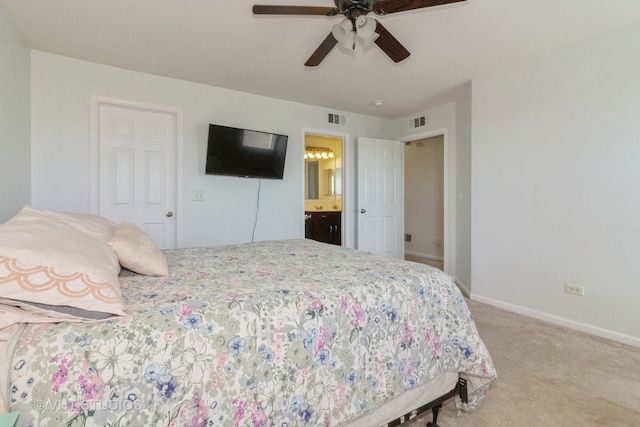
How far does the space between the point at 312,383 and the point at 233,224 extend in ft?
9.47

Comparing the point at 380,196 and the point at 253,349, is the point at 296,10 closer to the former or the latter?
the point at 253,349

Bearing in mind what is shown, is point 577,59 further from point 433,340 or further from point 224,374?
point 224,374

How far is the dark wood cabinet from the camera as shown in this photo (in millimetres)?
5574

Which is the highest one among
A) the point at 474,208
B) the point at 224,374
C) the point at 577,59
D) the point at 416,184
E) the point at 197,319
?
the point at 577,59

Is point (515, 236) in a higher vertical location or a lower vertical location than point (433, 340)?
higher

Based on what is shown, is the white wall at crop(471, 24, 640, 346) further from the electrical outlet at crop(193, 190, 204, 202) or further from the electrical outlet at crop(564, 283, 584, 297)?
the electrical outlet at crop(193, 190, 204, 202)

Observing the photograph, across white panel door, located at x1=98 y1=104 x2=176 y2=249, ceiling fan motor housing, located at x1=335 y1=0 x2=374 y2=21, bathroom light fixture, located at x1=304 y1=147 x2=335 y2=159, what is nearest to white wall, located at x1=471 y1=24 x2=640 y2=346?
ceiling fan motor housing, located at x1=335 y1=0 x2=374 y2=21

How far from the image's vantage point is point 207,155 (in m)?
3.50

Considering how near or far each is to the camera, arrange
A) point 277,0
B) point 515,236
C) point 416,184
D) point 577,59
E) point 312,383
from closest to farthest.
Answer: point 312,383 → point 277,0 → point 577,59 → point 515,236 → point 416,184

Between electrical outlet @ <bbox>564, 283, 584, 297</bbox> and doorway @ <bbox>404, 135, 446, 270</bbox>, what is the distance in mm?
2678

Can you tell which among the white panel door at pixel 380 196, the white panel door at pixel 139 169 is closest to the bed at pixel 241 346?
the white panel door at pixel 139 169

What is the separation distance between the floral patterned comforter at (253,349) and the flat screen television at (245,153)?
206 cm

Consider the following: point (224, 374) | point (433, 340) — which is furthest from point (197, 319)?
point (433, 340)

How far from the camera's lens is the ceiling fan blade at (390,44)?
6.41 feet
